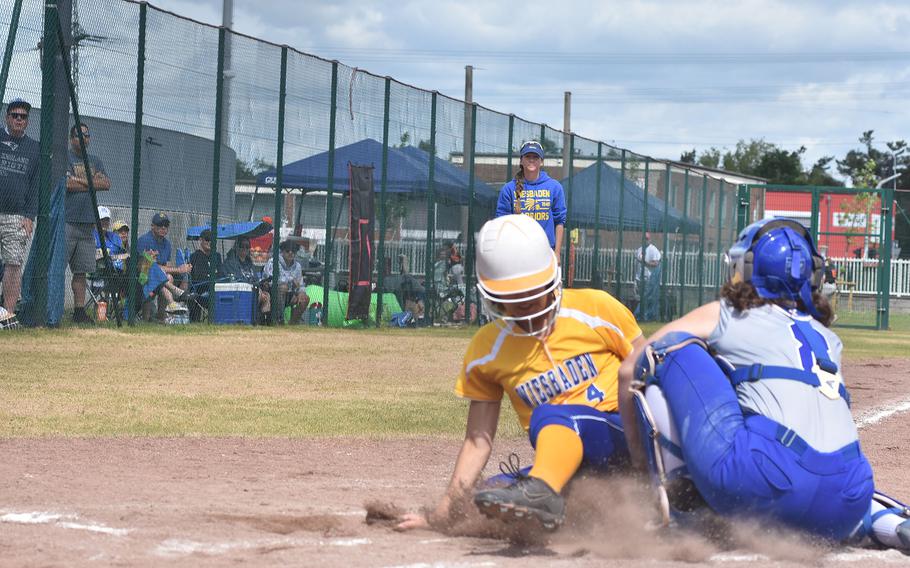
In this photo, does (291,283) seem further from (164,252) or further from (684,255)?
(684,255)

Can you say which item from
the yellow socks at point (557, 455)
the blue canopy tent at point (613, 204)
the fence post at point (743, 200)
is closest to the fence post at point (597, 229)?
the blue canopy tent at point (613, 204)

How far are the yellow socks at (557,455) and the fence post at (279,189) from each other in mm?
10689

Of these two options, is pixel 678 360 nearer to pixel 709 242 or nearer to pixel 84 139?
pixel 84 139

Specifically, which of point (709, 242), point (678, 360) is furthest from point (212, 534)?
point (709, 242)

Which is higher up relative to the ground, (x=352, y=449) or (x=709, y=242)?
(x=709, y=242)

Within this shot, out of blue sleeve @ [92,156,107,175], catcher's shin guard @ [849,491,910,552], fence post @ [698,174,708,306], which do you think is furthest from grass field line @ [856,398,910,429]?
fence post @ [698,174,708,306]

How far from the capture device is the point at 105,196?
41.6 feet

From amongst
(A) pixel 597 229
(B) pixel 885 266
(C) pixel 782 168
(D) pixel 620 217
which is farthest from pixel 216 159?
(C) pixel 782 168

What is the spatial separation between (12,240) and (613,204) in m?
15.7

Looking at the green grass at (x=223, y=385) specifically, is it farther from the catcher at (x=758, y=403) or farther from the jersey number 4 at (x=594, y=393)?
the catcher at (x=758, y=403)

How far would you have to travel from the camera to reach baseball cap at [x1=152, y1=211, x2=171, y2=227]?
13.2 meters

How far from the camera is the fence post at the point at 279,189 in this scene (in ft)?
48.2

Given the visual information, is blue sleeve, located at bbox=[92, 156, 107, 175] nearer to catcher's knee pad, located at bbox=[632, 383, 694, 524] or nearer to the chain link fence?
the chain link fence

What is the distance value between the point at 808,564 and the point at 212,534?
2.07 meters
